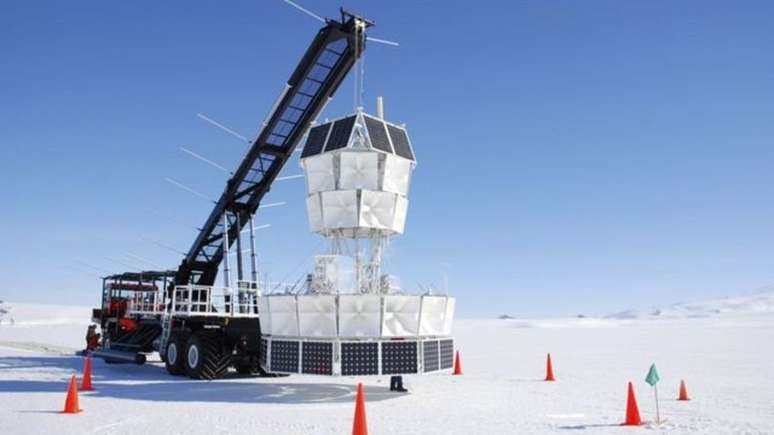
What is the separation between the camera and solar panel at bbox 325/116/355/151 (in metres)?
15.9

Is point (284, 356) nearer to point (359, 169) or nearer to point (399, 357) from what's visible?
point (399, 357)

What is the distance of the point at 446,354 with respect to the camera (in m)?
15.3

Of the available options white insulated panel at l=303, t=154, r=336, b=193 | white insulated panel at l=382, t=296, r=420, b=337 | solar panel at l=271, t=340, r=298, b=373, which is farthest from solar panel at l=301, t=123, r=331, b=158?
solar panel at l=271, t=340, r=298, b=373

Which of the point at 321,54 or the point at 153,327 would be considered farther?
the point at 153,327

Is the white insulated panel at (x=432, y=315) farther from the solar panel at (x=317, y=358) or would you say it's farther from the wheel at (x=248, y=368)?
the wheel at (x=248, y=368)

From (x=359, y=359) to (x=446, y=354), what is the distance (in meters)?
2.65

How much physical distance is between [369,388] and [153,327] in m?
10.3

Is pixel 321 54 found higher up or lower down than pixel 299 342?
higher up

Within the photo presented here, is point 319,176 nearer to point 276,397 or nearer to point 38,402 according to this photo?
point 276,397

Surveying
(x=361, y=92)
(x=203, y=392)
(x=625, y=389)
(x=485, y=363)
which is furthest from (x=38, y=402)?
(x=485, y=363)

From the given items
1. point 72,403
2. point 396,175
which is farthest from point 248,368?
point 396,175

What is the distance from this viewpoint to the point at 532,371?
69.9 feet

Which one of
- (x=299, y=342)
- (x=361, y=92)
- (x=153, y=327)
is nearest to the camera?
(x=299, y=342)

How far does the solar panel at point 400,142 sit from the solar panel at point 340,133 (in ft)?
3.94
